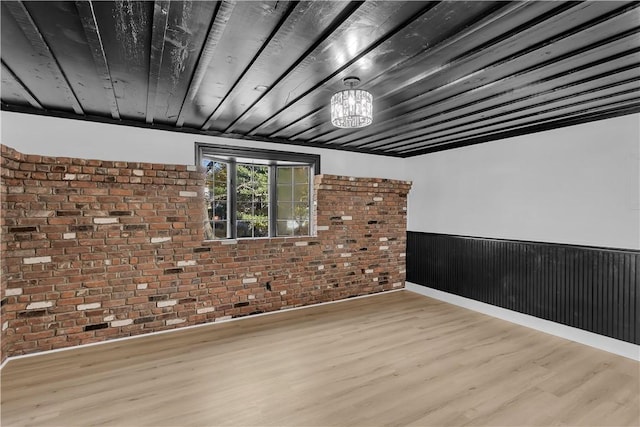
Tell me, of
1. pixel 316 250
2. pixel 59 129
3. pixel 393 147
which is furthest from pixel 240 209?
pixel 393 147

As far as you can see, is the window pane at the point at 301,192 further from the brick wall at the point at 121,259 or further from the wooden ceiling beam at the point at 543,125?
the wooden ceiling beam at the point at 543,125

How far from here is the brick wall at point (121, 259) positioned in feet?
9.22

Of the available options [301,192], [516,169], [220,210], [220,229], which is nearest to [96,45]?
[220,210]

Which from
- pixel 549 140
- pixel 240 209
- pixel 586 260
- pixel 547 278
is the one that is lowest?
pixel 547 278

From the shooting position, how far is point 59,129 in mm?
3049

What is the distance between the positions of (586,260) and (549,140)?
4.48ft

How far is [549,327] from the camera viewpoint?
135 inches

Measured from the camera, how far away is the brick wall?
2811mm

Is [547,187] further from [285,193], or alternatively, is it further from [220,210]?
[220,210]

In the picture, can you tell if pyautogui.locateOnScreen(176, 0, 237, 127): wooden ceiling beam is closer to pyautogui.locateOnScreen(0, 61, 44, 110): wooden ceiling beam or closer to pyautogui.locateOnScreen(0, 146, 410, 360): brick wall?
pyautogui.locateOnScreen(0, 61, 44, 110): wooden ceiling beam

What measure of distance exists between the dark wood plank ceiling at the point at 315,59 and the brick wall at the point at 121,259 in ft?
2.22

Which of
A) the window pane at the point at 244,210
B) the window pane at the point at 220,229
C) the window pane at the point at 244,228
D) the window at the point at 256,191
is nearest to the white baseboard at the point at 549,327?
the window at the point at 256,191

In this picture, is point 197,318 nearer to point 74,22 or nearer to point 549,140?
point 74,22

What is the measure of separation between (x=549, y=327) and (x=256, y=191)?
395 centimetres
